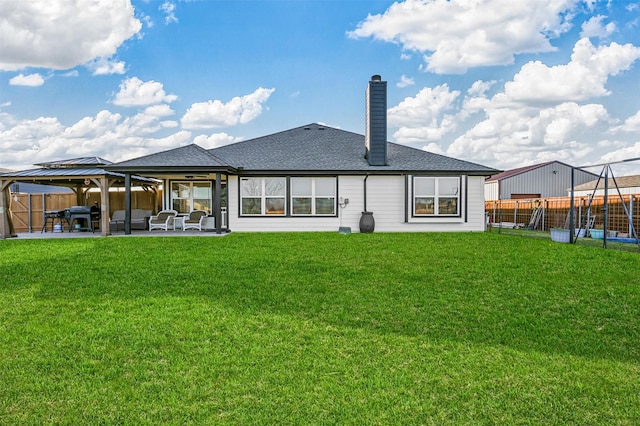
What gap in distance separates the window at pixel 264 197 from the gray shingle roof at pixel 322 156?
0.55 metres

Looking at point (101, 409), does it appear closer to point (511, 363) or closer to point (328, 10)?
point (511, 363)

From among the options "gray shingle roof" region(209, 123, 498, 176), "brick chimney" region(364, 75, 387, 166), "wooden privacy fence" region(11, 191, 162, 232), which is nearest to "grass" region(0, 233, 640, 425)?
"gray shingle roof" region(209, 123, 498, 176)

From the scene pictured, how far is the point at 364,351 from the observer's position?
4066 mm

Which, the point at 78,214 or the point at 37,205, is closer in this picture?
the point at 78,214

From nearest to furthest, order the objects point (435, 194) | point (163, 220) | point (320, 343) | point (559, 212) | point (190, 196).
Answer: point (320, 343), point (435, 194), point (163, 220), point (190, 196), point (559, 212)

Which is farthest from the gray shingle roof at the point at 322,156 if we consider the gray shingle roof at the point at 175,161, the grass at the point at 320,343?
the grass at the point at 320,343

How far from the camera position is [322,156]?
16.9 metres

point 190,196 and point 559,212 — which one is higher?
point 190,196

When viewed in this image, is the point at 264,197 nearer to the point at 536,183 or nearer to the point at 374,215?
the point at 374,215

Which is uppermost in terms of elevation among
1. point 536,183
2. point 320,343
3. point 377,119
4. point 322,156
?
point 377,119

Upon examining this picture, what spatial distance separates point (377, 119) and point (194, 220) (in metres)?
7.70

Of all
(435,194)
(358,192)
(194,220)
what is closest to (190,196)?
(194,220)

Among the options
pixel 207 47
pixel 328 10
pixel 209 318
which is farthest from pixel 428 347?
pixel 207 47

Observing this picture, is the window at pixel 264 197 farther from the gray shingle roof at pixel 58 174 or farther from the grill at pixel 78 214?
the grill at pixel 78 214
